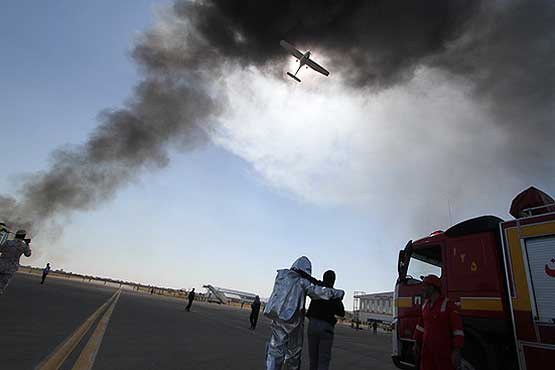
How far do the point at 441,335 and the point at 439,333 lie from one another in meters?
0.03

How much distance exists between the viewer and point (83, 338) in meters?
6.27

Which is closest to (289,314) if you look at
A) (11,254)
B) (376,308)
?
(11,254)

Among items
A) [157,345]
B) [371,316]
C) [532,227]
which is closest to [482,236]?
[532,227]

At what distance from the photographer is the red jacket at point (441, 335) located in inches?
150

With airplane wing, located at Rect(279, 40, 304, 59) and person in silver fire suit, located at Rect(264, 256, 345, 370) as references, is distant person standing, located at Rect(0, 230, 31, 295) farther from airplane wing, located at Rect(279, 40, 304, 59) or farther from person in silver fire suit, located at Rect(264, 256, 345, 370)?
airplane wing, located at Rect(279, 40, 304, 59)

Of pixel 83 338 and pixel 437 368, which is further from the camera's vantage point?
pixel 83 338

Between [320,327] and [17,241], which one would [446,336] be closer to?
[320,327]

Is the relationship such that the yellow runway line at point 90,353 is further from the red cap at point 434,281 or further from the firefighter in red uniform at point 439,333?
the red cap at point 434,281

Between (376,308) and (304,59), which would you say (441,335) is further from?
(376,308)

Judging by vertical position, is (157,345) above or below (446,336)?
below

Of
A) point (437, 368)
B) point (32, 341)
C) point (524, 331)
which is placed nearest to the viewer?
point (437, 368)

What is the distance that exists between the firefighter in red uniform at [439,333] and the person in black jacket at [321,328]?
106cm

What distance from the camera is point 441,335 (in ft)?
12.9

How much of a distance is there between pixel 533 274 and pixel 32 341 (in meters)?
7.64
